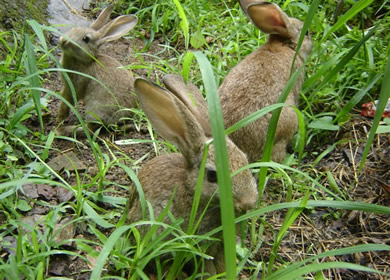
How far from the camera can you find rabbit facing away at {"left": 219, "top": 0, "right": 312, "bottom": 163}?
12.9 ft

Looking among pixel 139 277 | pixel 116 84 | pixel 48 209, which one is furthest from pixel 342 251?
pixel 116 84

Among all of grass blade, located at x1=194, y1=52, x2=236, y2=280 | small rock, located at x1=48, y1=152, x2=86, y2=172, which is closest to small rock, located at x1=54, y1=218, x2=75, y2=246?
small rock, located at x1=48, y1=152, x2=86, y2=172

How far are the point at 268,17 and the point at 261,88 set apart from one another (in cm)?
97

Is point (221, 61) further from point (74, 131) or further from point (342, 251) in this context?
point (342, 251)

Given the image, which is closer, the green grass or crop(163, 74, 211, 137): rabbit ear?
the green grass

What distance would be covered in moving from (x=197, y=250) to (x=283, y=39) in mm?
2660

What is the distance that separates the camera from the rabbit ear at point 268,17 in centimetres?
454

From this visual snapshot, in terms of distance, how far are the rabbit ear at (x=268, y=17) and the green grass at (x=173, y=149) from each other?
33 cm

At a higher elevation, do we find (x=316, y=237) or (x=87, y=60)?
(x=87, y=60)

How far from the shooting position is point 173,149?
4.03 meters

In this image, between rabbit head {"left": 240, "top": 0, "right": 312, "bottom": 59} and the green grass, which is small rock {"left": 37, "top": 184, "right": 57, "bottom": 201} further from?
rabbit head {"left": 240, "top": 0, "right": 312, "bottom": 59}

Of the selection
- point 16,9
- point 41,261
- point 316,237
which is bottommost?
point 316,237

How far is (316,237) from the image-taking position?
3676mm

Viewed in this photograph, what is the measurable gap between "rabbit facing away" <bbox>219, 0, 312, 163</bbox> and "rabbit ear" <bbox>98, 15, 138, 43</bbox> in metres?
1.20
